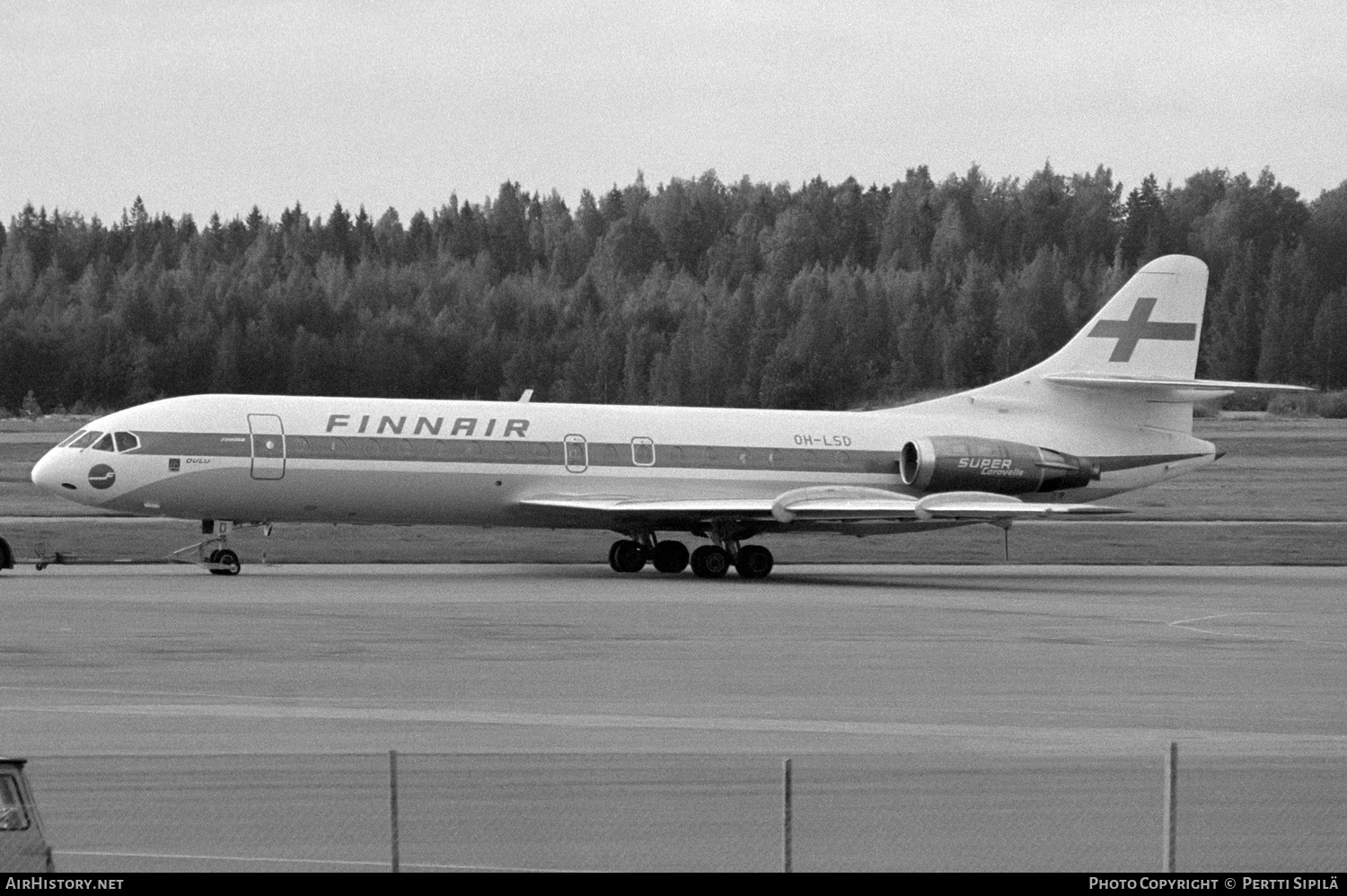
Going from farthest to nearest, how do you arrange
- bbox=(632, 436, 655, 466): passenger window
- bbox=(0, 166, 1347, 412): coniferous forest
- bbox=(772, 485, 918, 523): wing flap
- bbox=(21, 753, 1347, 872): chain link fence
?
1. bbox=(0, 166, 1347, 412): coniferous forest
2. bbox=(632, 436, 655, 466): passenger window
3. bbox=(772, 485, 918, 523): wing flap
4. bbox=(21, 753, 1347, 872): chain link fence

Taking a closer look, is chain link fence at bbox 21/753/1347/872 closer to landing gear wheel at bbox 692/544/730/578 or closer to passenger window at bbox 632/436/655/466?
landing gear wheel at bbox 692/544/730/578

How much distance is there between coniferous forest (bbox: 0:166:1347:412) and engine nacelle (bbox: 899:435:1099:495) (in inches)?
1294

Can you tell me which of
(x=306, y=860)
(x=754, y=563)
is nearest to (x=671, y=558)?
(x=754, y=563)

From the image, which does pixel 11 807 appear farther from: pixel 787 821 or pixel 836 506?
pixel 836 506

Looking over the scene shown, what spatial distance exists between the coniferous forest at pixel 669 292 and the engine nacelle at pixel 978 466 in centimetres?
Answer: 3287

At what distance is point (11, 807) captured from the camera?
8.94 m

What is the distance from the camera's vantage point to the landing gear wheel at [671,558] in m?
41.8

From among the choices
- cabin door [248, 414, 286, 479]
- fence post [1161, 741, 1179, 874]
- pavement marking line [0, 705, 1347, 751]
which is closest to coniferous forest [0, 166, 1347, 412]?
cabin door [248, 414, 286, 479]

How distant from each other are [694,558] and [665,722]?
21883 mm

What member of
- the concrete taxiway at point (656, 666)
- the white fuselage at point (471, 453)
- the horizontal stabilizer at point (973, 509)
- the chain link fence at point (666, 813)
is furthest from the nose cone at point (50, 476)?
the chain link fence at point (666, 813)

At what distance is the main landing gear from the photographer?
4041cm

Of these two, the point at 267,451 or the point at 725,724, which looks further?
the point at 267,451

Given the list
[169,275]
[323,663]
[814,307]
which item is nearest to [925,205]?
[814,307]

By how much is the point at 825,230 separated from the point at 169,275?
45.5 m
